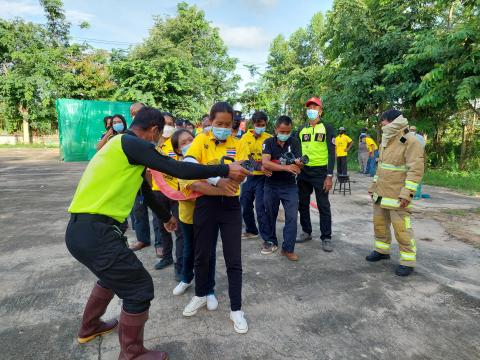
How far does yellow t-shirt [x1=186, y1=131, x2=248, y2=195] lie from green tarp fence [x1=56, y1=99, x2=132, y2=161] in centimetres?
1349

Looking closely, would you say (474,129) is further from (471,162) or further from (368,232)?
(368,232)

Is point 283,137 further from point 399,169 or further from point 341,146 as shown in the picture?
point 341,146

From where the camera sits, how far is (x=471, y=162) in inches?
543

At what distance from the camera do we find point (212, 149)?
9.59 feet

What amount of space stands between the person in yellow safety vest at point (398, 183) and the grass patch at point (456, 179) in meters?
7.11

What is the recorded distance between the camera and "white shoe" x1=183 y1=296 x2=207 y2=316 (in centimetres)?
299

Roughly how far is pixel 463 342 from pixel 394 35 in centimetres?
1255

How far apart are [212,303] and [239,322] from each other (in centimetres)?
41

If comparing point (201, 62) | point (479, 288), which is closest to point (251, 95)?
point (201, 62)

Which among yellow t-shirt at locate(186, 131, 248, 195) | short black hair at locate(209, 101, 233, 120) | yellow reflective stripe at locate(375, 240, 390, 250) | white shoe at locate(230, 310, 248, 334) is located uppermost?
short black hair at locate(209, 101, 233, 120)

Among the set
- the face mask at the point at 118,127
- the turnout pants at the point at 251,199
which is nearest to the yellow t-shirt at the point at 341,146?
the turnout pants at the point at 251,199

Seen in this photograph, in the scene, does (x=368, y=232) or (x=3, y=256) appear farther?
(x=368, y=232)

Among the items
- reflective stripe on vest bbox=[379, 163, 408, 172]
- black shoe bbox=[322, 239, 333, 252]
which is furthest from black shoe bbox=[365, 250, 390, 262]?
reflective stripe on vest bbox=[379, 163, 408, 172]

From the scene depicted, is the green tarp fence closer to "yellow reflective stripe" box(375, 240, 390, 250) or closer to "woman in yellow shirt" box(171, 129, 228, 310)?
"woman in yellow shirt" box(171, 129, 228, 310)
